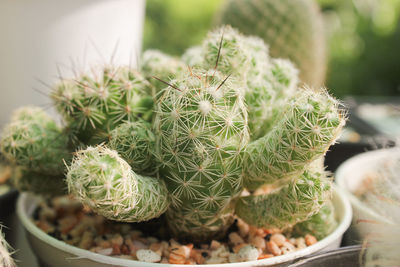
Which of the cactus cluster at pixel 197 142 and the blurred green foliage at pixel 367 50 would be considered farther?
the blurred green foliage at pixel 367 50

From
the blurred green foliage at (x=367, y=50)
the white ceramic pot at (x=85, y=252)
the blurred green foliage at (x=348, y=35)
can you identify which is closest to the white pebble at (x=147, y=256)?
the white ceramic pot at (x=85, y=252)

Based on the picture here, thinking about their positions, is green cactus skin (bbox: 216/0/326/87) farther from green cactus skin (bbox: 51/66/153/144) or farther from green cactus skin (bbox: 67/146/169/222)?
green cactus skin (bbox: 67/146/169/222)

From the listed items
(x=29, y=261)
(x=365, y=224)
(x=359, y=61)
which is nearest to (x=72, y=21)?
(x=29, y=261)

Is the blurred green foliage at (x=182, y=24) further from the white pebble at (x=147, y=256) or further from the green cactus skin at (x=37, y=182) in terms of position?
the white pebble at (x=147, y=256)

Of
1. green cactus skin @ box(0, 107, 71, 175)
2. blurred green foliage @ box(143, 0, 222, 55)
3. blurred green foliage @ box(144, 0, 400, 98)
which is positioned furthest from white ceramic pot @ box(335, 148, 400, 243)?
blurred green foliage @ box(143, 0, 222, 55)

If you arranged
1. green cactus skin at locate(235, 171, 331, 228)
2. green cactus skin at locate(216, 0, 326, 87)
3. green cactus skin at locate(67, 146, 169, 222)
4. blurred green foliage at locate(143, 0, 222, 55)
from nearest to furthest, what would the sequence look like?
1. green cactus skin at locate(67, 146, 169, 222)
2. green cactus skin at locate(235, 171, 331, 228)
3. green cactus skin at locate(216, 0, 326, 87)
4. blurred green foliage at locate(143, 0, 222, 55)

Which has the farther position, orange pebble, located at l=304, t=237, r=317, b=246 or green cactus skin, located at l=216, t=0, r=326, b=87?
green cactus skin, located at l=216, t=0, r=326, b=87

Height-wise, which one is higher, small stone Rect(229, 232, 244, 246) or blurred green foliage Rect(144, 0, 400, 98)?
blurred green foliage Rect(144, 0, 400, 98)
